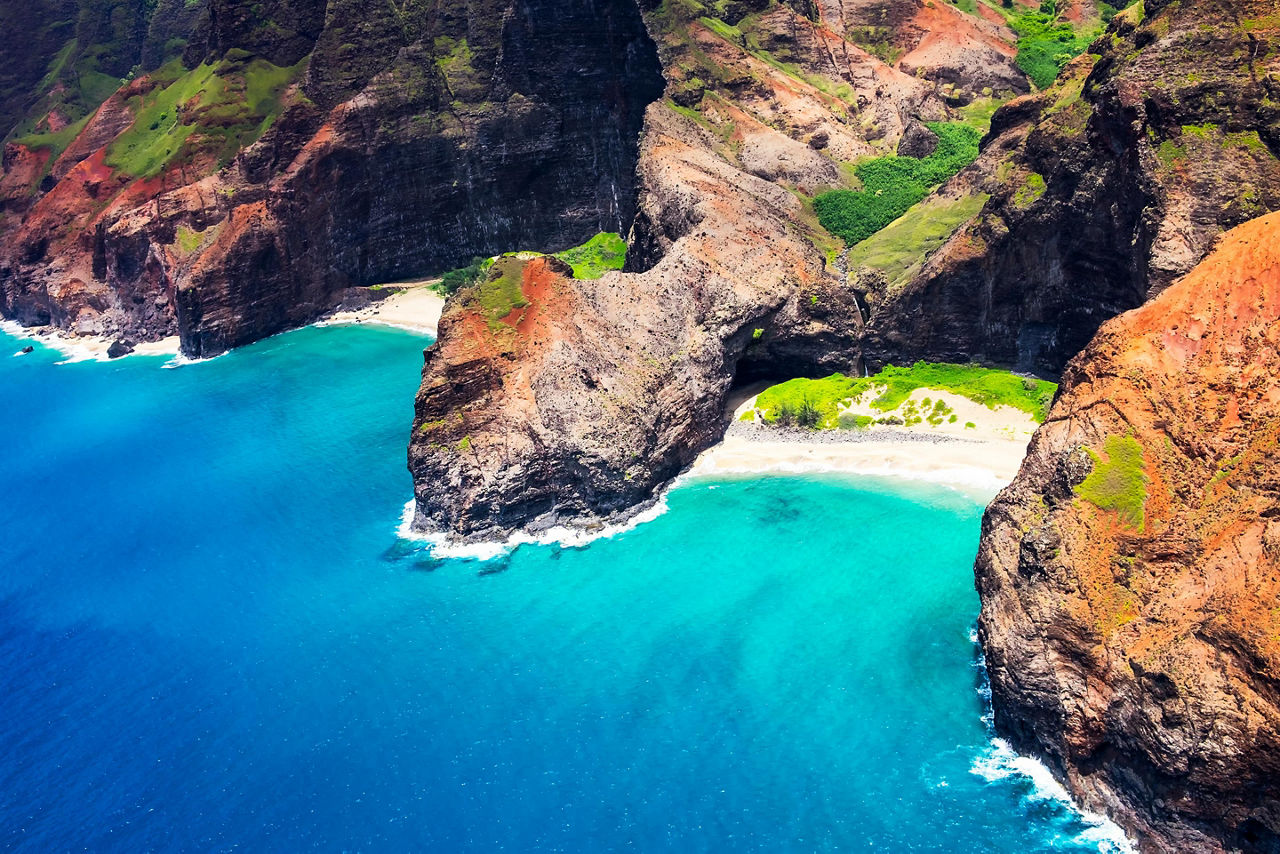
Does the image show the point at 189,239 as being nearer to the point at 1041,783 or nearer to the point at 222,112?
the point at 222,112

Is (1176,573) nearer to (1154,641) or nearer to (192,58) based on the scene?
(1154,641)

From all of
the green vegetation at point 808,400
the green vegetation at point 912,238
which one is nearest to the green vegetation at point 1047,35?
the green vegetation at point 912,238

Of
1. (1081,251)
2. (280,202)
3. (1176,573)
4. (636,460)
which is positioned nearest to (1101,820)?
(1176,573)

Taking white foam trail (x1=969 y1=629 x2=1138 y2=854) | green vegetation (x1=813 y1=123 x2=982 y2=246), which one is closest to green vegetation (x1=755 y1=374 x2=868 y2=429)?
green vegetation (x1=813 y1=123 x2=982 y2=246)

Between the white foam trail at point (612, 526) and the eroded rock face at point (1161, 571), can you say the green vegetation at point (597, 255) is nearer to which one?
the white foam trail at point (612, 526)

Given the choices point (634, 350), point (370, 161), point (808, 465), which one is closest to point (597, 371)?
point (634, 350)

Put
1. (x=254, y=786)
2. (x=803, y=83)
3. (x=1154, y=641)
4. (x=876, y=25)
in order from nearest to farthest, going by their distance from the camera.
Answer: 1. (x=1154, y=641)
2. (x=254, y=786)
3. (x=803, y=83)
4. (x=876, y=25)

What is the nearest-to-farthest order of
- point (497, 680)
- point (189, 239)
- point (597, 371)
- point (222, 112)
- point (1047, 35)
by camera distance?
point (497, 680) < point (597, 371) < point (189, 239) < point (222, 112) < point (1047, 35)
